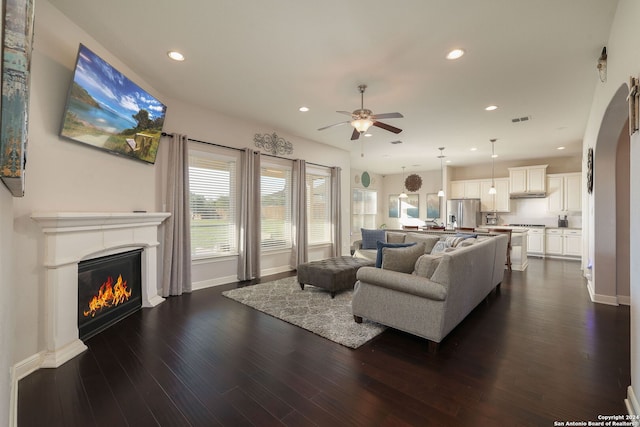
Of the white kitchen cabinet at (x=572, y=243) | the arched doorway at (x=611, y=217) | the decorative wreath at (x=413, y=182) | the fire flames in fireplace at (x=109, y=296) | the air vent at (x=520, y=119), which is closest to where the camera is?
the fire flames in fireplace at (x=109, y=296)

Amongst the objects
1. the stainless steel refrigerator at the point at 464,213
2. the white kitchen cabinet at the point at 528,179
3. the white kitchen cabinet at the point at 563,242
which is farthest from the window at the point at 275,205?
the white kitchen cabinet at the point at 563,242

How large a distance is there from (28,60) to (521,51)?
3.91m

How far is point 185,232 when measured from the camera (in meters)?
4.27

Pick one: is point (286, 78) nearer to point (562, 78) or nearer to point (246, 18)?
point (246, 18)

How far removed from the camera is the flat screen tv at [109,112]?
2.48m

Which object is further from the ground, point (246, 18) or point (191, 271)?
point (246, 18)

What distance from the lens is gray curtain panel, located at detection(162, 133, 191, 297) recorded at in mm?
4078

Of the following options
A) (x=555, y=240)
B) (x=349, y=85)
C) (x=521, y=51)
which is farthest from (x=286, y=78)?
(x=555, y=240)

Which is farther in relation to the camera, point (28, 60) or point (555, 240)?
point (555, 240)

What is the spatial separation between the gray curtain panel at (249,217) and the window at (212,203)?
16 centimetres

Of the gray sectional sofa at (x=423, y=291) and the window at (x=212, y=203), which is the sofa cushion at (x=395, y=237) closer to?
the gray sectional sofa at (x=423, y=291)

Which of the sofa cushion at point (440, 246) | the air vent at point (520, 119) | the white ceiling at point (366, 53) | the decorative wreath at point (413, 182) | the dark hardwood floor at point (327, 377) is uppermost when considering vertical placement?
the white ceiling at point (366, 53)

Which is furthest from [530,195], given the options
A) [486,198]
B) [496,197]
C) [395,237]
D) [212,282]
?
[212,282]

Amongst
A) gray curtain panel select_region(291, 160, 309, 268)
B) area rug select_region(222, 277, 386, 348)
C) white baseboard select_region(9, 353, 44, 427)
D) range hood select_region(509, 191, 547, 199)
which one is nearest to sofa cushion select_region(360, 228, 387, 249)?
gray curtain panel select_region(291, 160, 309, 268)
